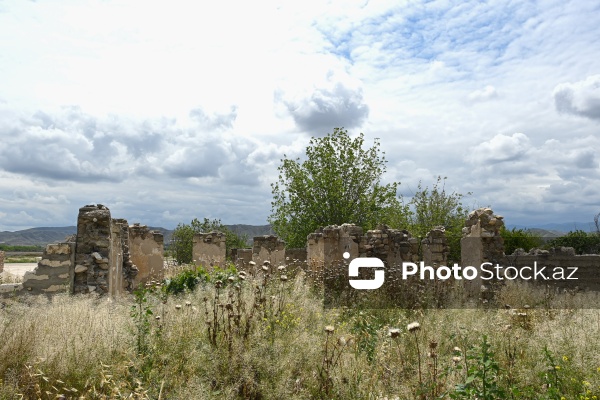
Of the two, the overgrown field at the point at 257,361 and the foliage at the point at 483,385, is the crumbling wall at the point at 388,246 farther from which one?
the foliage at the point at 483,385

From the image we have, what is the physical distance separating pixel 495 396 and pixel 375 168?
2319 cm

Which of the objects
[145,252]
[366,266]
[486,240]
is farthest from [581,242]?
[145,252]

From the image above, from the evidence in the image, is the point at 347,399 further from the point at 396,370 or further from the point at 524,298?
the point at 524,298

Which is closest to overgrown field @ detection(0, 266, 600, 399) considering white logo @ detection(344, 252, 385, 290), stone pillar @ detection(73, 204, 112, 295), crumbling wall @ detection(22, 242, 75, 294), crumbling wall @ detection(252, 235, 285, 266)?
stone pillar @ detection(73, 204, 112, 295)

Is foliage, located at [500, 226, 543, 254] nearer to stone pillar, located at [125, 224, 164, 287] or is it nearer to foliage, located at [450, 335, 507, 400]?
stone pillar, located at [125, 224, 164, 287]

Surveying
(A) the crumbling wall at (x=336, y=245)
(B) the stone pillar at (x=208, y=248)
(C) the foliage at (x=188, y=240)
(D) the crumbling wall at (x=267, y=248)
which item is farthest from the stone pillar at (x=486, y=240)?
(C) the foliage at (x=188, y=240)

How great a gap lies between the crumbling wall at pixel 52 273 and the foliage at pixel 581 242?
23762 millimetres

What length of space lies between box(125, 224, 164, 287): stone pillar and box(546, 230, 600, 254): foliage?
19995 mm

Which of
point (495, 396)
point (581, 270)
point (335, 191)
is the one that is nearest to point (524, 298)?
point (581, 270)

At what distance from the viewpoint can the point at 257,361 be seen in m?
5.21

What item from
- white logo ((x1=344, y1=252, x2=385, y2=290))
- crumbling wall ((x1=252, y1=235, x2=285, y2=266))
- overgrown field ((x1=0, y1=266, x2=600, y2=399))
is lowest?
overgrown field ((x1=0, y1=266, x2=600, y2=399))

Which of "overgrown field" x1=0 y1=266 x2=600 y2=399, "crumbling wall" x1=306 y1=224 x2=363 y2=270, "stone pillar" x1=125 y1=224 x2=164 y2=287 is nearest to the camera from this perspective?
"overgrown field" x1=0 y1=266 x2=600 y2=399

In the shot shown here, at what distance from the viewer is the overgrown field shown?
4.69m

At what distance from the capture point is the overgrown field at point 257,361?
4.69 meters
